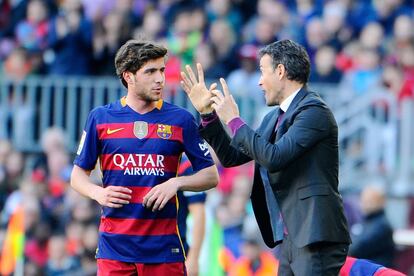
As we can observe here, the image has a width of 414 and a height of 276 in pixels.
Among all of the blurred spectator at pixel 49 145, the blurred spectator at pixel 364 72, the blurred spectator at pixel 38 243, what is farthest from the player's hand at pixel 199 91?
the blurred spectator at pixel 49 145

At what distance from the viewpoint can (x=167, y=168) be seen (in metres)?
7.30

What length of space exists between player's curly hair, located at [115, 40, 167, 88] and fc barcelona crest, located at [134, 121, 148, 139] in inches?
12.5

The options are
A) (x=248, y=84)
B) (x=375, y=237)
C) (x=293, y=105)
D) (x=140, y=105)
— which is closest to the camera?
(x=293, y=105)

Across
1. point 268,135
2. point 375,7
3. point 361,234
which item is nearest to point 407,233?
point 361,234

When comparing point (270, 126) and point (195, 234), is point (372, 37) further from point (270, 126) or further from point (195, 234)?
point (270, 126)

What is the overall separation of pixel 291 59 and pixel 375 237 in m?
5.00

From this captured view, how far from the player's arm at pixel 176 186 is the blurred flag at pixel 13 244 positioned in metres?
7.18

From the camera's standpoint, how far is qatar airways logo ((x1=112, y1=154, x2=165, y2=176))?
7238 mm

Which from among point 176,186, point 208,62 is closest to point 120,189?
point 176,186

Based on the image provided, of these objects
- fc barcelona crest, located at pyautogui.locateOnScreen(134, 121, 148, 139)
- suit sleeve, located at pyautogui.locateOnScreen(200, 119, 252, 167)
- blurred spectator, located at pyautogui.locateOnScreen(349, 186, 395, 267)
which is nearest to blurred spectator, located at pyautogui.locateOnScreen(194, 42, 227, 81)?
blurred spectator, located at pyautogui.locateOnScreen(349, 186, 395, 267)

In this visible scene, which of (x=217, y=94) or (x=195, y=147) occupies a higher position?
(x=217, y=94)

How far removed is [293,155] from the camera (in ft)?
22.8

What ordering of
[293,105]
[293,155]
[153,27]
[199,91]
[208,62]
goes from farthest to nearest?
[153,27] < [208,62] < [199,91] < [293,105] < [293,155]

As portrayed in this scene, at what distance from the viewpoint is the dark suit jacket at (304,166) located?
6.95 metres
